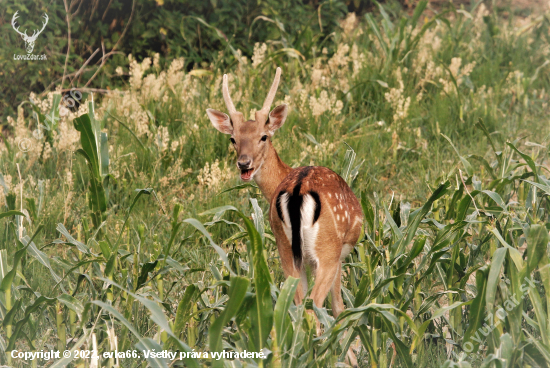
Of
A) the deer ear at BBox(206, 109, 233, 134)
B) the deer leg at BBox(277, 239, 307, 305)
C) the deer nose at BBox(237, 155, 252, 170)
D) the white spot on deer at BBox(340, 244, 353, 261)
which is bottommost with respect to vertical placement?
the white spot on deer at BBox(340, 244, 353, 261)

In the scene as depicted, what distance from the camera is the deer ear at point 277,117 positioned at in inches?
175

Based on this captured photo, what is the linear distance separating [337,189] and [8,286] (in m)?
1.81

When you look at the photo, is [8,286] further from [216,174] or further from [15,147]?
[15,147]

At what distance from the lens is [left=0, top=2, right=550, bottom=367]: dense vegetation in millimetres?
2955

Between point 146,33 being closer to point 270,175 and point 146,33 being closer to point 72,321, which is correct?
point 270,175

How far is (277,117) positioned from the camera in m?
4.50

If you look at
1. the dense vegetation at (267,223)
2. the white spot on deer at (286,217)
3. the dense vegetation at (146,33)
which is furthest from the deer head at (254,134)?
the dense vegetation at (146,33)

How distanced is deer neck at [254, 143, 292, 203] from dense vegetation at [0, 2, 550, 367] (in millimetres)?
310

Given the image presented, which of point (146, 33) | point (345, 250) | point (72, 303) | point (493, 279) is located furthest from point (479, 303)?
point (146, 33)

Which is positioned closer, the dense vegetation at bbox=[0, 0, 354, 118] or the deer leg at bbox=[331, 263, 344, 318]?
the deer leg at bbox=[331, 263, 344, 318]

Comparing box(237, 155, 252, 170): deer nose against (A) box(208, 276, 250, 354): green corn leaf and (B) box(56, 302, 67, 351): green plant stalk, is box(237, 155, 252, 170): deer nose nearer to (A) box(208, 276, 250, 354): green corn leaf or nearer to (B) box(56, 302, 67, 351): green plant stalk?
(B) box(56, 302, 67, 351): green plant stalk

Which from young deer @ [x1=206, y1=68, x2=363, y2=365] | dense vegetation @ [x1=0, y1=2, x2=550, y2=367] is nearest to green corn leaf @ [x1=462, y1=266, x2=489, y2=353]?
dense vegetation @ [x1=0, y1=2, x2=550, y2=367]

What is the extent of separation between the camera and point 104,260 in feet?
11.2

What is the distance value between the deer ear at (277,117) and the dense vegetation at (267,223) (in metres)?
0.52
